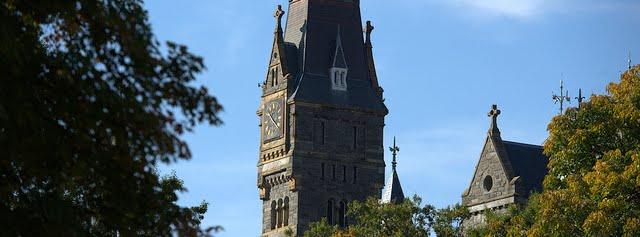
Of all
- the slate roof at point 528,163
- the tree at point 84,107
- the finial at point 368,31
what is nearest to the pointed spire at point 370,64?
the finial at point 368,31

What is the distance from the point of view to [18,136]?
19.0 m

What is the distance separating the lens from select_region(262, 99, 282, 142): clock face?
11831 cm

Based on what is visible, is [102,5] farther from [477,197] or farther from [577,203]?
[477,197]

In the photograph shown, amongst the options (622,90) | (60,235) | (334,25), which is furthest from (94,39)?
(334,25)

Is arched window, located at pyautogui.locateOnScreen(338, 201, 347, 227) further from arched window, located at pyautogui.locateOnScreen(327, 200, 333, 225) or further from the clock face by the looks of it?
the clock face

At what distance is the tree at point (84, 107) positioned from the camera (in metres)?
19.2

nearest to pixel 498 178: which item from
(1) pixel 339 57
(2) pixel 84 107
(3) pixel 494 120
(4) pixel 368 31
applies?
(3) pixel 494 120

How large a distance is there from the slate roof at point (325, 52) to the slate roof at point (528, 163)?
112 ft

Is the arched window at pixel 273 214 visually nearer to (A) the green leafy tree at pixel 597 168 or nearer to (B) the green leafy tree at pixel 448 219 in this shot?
(B) the green leafy tree at pixel 448 219

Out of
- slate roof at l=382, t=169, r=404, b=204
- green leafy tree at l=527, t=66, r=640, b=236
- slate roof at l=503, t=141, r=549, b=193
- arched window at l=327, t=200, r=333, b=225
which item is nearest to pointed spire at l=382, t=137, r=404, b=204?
slate roof at l=382, t=169, r=404, b=204

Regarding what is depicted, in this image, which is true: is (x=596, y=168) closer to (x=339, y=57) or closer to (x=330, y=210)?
(x=339, y=57)

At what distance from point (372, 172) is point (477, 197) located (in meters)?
40.2

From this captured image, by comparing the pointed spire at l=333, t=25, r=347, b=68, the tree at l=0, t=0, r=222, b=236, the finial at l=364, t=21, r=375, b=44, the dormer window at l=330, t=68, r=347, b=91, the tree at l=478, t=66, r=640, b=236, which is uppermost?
the finial at l=364, t=21, r=375, b=44

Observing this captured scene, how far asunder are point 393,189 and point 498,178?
2132 inches
